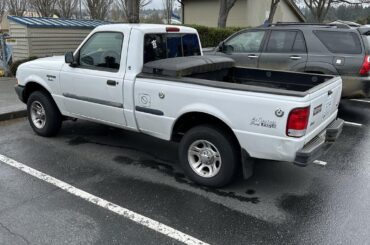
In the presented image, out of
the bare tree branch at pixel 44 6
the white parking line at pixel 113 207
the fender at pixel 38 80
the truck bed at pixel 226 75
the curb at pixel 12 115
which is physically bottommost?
the white parking line at pixel 113 207

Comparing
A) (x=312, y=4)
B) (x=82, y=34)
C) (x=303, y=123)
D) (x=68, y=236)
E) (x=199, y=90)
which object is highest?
(x=312, y=4)

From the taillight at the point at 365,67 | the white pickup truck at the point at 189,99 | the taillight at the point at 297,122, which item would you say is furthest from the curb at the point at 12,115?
the taillight at the point at 365,67

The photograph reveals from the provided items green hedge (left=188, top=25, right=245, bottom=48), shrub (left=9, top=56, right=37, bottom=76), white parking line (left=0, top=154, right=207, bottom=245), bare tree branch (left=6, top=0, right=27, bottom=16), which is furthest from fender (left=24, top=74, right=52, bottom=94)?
bare tree branch (left=6, top=0, right=27, bottom=16)

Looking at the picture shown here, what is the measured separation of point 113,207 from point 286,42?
5.62 m

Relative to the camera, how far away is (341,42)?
7.20 metres

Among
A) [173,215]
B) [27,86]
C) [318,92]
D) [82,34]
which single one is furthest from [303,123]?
[82,34]

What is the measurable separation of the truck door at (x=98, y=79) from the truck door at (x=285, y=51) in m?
4.22

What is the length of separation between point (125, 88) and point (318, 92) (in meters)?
2.29

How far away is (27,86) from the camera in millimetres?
6027

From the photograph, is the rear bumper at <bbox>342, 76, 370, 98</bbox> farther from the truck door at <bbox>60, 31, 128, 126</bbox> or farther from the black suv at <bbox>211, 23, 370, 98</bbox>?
the truck door at <bbox>60, 31, 128, 126</bbox>

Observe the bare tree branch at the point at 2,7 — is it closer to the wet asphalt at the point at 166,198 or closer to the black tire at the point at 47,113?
the black tire at the point at 47,113

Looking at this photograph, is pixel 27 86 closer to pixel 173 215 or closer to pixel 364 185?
pixel 173 215

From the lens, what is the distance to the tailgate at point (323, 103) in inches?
146

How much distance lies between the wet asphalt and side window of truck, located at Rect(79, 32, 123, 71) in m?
1.30
